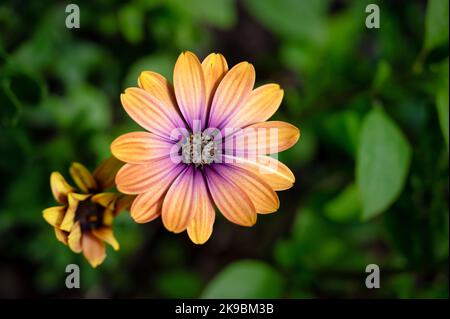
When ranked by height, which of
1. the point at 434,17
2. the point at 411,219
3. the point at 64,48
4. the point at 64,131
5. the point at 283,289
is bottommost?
the point at 283,289

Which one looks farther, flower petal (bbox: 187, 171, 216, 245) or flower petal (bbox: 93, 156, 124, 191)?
flower petal (bbox: 93, 156, 124, 191)

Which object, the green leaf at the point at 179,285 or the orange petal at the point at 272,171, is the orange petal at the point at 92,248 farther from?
the green leaf at the point at 179,285

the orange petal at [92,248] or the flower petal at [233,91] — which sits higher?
the flower petal at [233,91]

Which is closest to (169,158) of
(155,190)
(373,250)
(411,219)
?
(155,190)

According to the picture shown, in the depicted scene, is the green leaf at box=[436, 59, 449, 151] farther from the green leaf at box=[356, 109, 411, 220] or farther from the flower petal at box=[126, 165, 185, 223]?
the flower petal at box=[126, 165, 185, 223]

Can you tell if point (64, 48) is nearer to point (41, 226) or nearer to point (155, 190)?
point (41, 226)

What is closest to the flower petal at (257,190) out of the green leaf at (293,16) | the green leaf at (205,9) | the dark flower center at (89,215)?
the dark flower center at (89,215)

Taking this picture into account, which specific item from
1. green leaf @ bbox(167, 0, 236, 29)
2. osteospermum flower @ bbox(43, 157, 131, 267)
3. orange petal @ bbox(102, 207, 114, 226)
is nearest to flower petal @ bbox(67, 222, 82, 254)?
osteospermum flower @ bbox(43, 157, 131, 267)

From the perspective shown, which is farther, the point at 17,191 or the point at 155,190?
the point at 17,191
